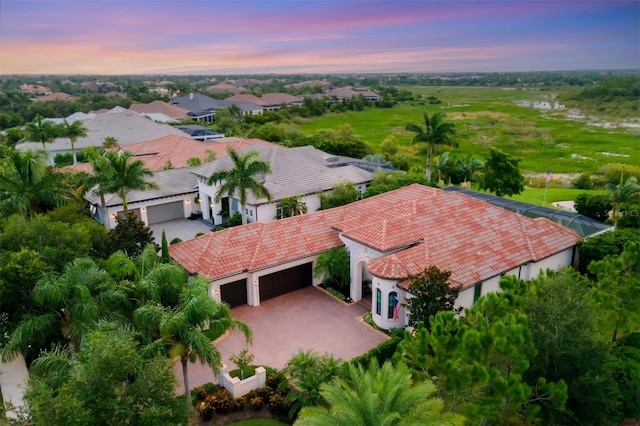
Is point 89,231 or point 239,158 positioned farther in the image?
point 239,158

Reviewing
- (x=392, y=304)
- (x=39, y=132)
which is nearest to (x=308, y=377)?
(x=392, y=304)

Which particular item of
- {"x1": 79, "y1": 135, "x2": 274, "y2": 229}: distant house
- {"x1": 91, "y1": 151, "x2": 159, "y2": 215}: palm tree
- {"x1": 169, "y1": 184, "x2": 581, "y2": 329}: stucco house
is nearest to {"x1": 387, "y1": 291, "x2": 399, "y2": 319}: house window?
{"x1": 169, "y1": 184, "x2": 581, "y2": 329}: stucco house

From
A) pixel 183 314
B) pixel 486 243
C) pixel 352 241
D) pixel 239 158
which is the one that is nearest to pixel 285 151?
pixel 239 158

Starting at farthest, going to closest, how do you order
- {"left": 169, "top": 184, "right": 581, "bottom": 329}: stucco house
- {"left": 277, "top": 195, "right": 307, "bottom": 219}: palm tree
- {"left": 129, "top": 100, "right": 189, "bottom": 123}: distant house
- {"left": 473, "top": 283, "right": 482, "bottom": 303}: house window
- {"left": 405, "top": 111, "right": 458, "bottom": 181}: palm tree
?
1. {"left": 129, "top": 100, "right": 189, "bottom": 123}: distant house
2. {"left": 405, "top": 111, "right": 458, "bottom": 181}: palm tree
3. {"left": 277, "top": 195, "right": 307, "bottom": 219}: palm tree
4. {"left": 473, "top": 283, "right": 482, "bottom": 303}: house window
5. {"left": 169, "top": 184, "right": 581, "bottom": 329}: stucco house

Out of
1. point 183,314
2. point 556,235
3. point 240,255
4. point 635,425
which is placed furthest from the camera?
point 556,235

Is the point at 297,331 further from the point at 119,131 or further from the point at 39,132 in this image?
the point at 119,131

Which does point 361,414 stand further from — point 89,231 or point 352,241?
point 89,231

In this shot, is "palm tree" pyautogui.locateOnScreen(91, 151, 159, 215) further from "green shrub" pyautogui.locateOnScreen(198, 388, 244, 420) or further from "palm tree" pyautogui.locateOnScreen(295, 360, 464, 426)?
"palm tree" pyautogui.locateOnScreen(295, 360, 464, 426)
